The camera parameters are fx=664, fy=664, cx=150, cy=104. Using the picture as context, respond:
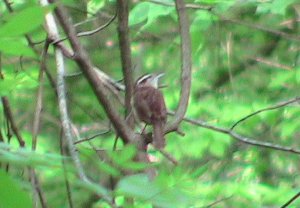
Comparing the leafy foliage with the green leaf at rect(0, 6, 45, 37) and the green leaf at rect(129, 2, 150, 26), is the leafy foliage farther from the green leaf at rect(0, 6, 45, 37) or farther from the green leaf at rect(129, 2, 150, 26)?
the green leaf at rect(0, 6, 45, 37)

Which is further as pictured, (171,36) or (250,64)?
(250,64)

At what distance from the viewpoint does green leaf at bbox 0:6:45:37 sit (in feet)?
2.76

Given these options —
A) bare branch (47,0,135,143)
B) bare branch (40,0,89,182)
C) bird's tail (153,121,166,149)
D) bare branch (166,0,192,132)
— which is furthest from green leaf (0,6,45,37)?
bird's tail (153,121,166,149)

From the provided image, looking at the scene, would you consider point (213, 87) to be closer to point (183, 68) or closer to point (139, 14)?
point (139, 14)

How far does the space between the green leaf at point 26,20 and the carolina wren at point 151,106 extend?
1.52 metres

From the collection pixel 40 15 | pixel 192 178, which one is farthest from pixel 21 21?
pixel 192 178

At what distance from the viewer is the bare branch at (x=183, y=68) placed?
6.77ft

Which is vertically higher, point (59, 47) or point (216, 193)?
point (59, 47)

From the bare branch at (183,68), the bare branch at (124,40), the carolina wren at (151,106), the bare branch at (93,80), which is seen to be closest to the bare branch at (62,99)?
the bare branch at (93,80)

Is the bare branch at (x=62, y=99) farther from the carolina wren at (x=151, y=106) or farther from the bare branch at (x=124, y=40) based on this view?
the carolina wren at (x=151, y=106)

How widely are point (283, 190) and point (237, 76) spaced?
1247 millimetres

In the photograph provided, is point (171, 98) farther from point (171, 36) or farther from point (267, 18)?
point (267, 18)

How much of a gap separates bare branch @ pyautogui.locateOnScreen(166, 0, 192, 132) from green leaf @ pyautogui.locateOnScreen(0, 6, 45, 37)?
4.03 feet

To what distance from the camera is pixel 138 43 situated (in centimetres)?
464
